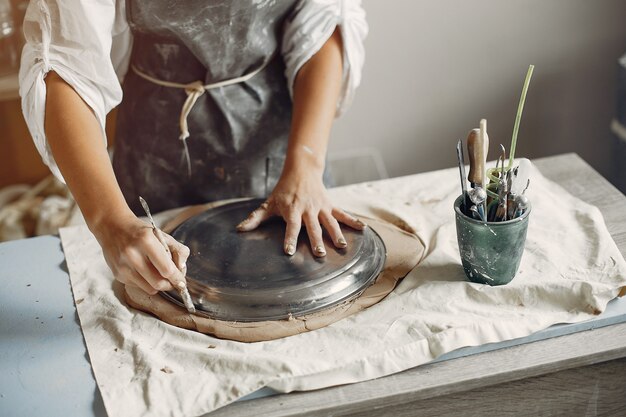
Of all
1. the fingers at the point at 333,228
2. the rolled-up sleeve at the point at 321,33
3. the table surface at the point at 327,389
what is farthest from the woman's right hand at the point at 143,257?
the rolled-up sleeve at the point at 321,33

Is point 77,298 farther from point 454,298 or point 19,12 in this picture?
point 19,12


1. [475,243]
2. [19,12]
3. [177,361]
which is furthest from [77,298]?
[19,12]

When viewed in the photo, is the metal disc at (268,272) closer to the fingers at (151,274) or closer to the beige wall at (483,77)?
the fingers at (151,274)

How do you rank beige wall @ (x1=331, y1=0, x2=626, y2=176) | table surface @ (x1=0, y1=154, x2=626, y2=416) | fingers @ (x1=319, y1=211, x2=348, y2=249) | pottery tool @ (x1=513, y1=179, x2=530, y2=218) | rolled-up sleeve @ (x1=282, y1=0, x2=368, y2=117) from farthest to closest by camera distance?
beige wall @ (x1=331, y1=0, x2=626, y2=176)
rolled-up sleeve @ (x1=282, y1=0, x2=368, y2=117)
fingers @ (x1=319, y1=211, x2=348, y2=249)
pottery tool @ (x1=513, y1=179, x2=530, y2=218)
table surface @ (x1=0, y1=154, x2=626, y2=416)

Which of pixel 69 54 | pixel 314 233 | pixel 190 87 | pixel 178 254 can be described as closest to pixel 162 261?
pixel 178 254

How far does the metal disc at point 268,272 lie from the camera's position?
1127mm

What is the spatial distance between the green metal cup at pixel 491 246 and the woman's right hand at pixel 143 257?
16.4 inches

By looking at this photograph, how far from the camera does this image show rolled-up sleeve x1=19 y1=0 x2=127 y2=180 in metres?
1.23

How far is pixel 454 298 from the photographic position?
1.15 meters

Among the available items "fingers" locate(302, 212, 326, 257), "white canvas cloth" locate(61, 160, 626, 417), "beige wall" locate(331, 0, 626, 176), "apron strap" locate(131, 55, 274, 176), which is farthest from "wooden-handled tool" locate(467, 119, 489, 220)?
"beige wall" locate(331, 0, 626, 176)

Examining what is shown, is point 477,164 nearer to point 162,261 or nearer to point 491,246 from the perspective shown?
point 491,246

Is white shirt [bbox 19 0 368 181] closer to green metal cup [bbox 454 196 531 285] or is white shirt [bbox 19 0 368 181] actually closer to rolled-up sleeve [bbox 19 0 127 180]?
rolled-up sleeve [bbox 19 0 127 180]

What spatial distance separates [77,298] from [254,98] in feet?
1.78

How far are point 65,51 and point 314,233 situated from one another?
1.65ft
